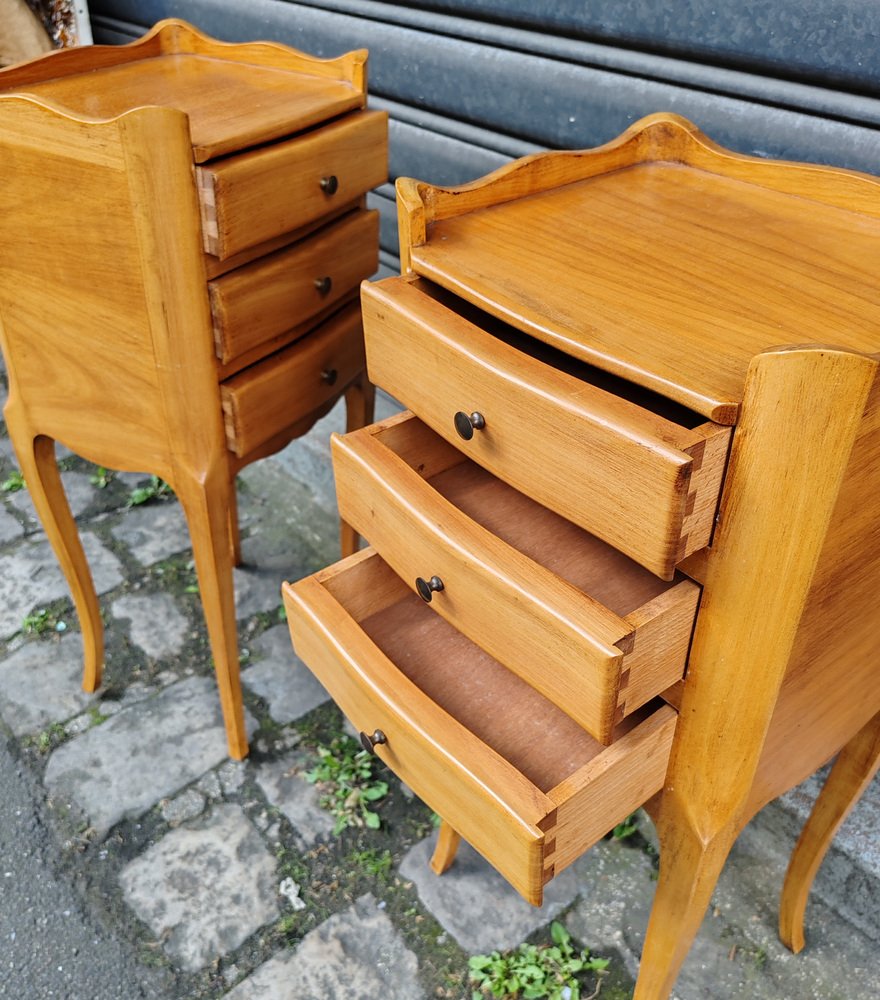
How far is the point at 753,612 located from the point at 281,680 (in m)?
1.44

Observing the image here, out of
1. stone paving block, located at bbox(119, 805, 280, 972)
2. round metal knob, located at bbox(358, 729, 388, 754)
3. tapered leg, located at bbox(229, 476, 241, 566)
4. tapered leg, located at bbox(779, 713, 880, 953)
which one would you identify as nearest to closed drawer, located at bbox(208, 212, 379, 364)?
round metal knob, located at bbox(358, 729, 388, 754)

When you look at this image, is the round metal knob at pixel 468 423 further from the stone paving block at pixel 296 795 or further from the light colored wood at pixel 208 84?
the stone paving block at pixel 296 795

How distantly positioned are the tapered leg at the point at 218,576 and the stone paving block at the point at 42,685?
410 millimetres

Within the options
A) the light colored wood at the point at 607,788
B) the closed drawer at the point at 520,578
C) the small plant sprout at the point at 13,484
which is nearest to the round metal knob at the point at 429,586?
the closed drawer at the point at 520,578

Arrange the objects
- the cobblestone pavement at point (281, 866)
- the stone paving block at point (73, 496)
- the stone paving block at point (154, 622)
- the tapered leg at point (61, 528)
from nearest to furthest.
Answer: the cobblestone pavement at point (281, 866), the tapered leg at point (61, 528), the stone paving block at point (154, 622), the stone paving block at point (73, 496)

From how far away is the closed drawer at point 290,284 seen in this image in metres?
1.38

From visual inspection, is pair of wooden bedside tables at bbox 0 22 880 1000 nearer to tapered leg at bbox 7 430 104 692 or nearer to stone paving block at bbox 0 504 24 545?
tapered leg at bbox 7 430 104 692

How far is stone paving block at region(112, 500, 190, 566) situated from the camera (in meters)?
2.45

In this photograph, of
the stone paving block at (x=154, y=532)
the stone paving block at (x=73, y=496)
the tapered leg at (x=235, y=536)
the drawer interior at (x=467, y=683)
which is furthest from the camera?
the stone paving block at (x=73, y=496)

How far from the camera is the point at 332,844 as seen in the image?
1716mm

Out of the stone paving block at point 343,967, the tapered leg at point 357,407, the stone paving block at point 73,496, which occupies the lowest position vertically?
the stone paving block at point 73,496

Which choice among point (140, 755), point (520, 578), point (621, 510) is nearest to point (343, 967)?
point (140, 755)

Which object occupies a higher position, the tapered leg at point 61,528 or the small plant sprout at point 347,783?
the tapered leg at point 61,528

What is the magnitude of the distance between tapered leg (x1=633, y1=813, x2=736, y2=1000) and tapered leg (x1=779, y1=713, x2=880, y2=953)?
36 cm
